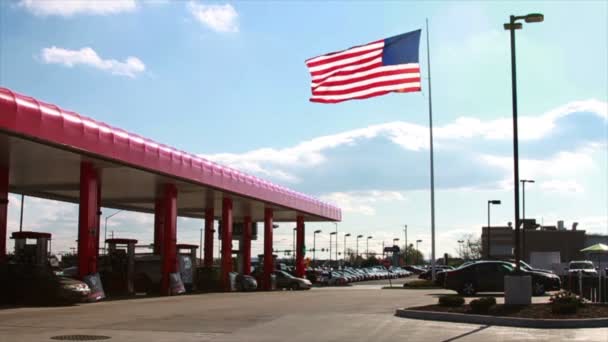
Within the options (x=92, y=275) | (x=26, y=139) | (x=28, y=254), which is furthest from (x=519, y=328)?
(x=28, y=254)

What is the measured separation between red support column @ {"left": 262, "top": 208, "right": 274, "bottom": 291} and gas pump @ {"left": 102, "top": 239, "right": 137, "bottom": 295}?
15.9 m

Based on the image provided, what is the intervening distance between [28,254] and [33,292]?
4.35m

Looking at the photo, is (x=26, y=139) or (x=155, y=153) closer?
(x=26, y=139)

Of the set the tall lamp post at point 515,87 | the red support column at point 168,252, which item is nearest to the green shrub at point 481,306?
the tall lamp post at point 515,87

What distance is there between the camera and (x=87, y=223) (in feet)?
93.6

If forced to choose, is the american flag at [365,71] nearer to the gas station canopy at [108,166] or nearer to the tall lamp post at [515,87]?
the tall lamp post at [515,87]

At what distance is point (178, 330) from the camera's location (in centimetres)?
1675

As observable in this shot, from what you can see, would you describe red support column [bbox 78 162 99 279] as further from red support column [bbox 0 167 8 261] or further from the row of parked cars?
the row of parked cars

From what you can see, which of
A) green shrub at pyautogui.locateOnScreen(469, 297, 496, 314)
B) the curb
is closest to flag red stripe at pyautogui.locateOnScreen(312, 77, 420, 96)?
green shrub at pyautogui.locateOnScreen(469, 297, 496, 314)

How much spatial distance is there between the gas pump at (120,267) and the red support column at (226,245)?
7.75m

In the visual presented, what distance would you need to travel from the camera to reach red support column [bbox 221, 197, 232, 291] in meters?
43.4

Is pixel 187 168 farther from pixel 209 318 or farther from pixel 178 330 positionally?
pixel 178 330

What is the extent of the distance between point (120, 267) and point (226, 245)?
8.38m

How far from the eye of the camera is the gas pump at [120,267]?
35531mm
